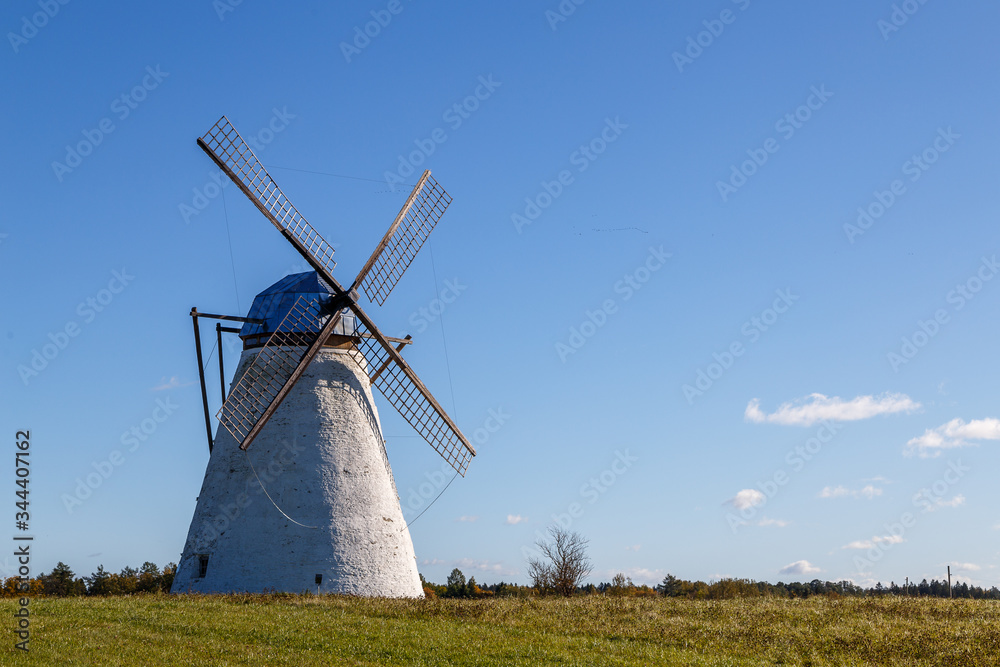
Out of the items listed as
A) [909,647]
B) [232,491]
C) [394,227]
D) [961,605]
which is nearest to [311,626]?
[232,491]

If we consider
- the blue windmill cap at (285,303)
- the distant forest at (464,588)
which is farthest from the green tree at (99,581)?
the blue windmill cap at (285,303)

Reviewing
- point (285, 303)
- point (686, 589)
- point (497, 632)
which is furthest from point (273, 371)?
point (686, 589)

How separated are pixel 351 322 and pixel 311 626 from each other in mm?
10358

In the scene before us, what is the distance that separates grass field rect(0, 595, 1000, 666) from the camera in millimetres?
15164

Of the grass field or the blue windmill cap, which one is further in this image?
the blue windmill cap

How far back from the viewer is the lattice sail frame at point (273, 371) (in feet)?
80.5

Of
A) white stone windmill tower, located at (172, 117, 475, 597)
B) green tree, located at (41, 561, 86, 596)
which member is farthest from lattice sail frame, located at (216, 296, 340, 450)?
green tree, located at (41, 561, 86, 596)

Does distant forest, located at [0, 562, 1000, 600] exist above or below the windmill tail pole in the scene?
below

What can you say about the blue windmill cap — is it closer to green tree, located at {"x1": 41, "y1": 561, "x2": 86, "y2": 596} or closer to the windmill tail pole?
the windmill tail pole

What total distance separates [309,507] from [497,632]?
806cm

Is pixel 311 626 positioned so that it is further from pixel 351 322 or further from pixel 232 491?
pixel 351 322

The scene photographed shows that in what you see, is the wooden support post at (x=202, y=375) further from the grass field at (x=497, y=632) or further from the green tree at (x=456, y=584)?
the green tree at (x=456, y=584)

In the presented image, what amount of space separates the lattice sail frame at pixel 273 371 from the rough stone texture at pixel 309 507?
446 millimetres

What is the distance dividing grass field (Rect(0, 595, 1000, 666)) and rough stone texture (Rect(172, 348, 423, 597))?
1744 millimetres
